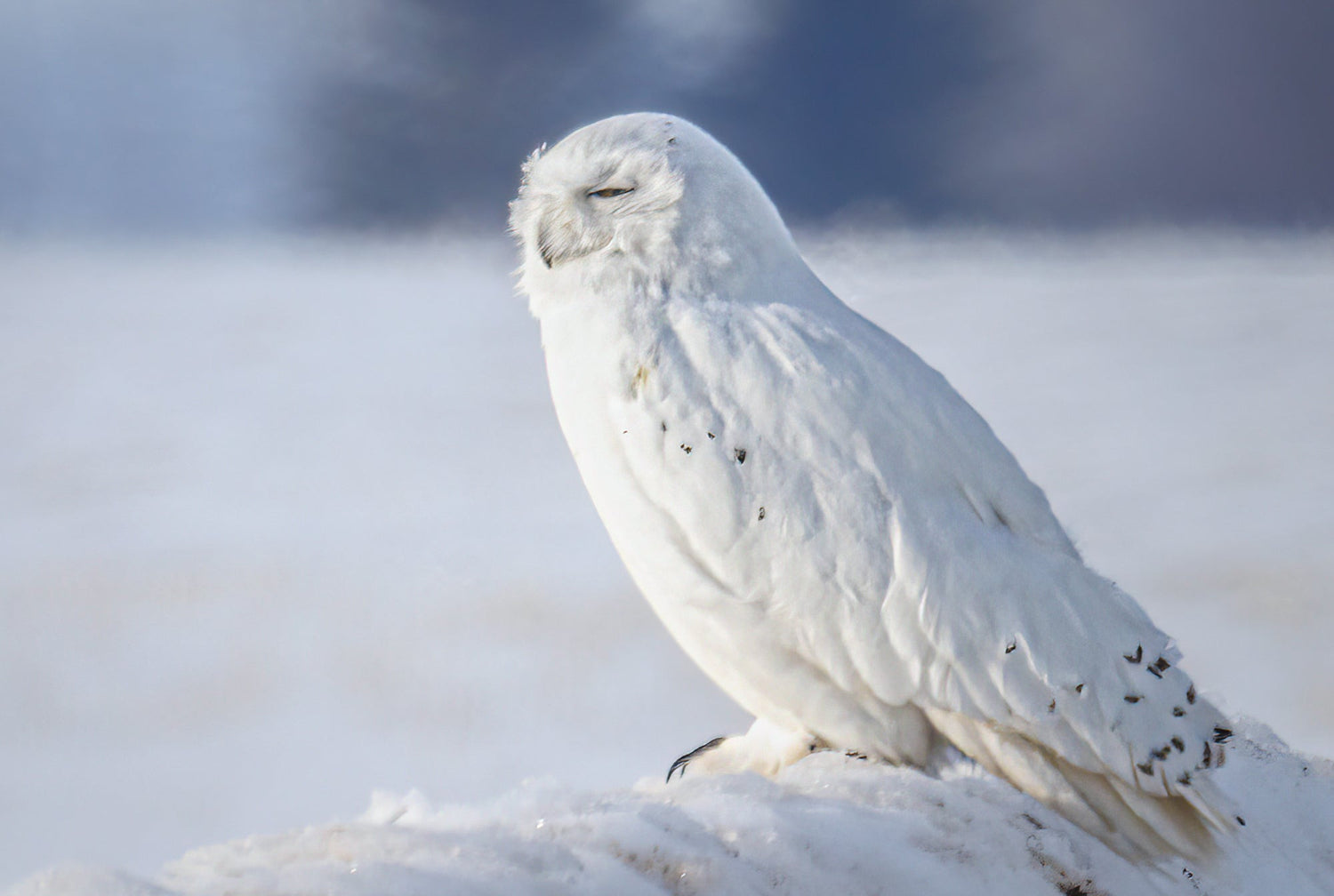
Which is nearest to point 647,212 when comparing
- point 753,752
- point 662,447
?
point 662,447

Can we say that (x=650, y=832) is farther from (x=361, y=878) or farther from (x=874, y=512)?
(x=874, y=512)

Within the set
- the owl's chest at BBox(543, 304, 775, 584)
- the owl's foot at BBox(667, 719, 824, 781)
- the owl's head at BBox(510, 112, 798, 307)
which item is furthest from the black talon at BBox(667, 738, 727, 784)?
the owl's head at BBox(510, 112, 798, 307)

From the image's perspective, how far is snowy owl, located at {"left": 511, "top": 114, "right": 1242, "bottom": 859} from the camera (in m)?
0.64

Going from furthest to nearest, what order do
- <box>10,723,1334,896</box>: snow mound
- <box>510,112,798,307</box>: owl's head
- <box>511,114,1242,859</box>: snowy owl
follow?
<box>510,112,798,307</box>: owl's head, <box>511,114,1242,859</box>: snowy owl, <box>10,723,1334,896</box>: snow mound

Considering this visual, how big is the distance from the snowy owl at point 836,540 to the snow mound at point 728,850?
30 millimetres

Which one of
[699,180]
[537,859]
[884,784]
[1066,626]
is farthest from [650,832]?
[699,180]

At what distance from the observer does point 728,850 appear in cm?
51

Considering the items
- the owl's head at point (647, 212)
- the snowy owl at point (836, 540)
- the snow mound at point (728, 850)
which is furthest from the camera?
the owl's head at point (647, 212)

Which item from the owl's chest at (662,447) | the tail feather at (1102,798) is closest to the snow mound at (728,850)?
the tail feather at (1102,798)

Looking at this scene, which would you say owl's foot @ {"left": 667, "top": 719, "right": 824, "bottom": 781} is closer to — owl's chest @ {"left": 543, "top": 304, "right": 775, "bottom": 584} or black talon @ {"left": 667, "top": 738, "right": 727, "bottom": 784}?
black talon @ {"left": 667, "top": 738, "right": 727, "bottom": 784}

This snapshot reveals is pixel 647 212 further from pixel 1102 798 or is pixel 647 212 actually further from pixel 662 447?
pixel 1102 798

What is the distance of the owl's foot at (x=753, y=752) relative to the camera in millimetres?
719

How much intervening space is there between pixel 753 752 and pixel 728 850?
0.25m

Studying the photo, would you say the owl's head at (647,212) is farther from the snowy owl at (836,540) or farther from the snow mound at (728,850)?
the snow mound at (728,850)
